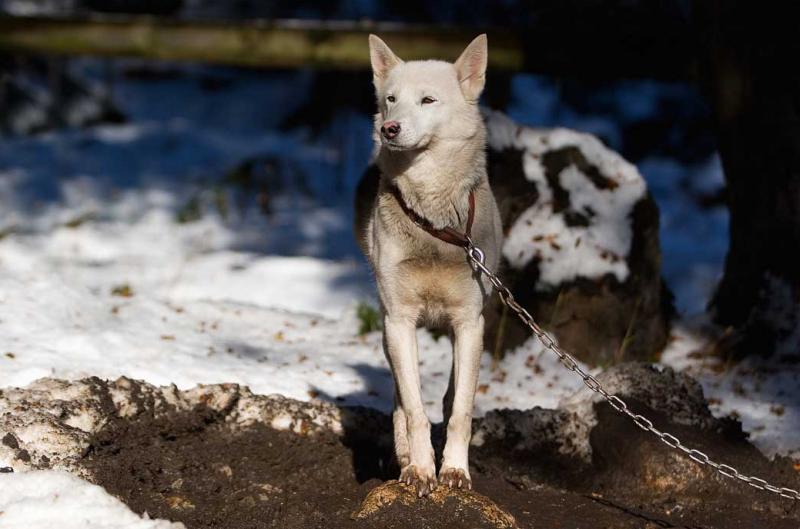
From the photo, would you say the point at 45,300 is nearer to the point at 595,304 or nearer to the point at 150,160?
the point at 595,304

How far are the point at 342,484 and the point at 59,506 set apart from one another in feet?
3.88

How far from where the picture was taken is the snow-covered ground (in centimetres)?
518

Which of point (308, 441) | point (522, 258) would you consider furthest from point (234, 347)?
point (522, 258)

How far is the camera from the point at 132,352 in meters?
5.23

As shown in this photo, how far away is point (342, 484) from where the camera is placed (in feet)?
13.5

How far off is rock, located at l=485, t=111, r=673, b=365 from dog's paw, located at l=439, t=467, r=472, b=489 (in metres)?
2.30

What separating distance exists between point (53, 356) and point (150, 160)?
699 centimetres

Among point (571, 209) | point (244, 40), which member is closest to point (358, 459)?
point (571, 209)

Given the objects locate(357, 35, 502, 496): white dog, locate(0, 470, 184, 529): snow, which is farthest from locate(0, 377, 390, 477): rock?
locate(357, 35, 502, 496): white dog

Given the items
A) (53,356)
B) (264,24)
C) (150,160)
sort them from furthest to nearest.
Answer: (150,160), (264,24), (53,356)

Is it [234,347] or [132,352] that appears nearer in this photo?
[132,352]

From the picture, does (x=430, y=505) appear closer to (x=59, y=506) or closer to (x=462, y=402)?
(x=462, y=402)

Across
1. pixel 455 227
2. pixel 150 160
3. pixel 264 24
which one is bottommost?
pixel 150 160

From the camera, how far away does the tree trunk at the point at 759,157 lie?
5.77 meters
